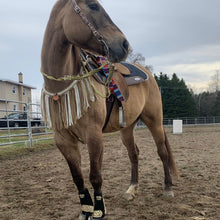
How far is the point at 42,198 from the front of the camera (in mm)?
3473

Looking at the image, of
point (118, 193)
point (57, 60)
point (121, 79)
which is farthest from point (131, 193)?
point (57, 60)

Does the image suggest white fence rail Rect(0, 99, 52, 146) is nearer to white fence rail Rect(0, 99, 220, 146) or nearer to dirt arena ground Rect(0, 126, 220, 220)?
white fence rail Rect(0, 99, 220, 146)

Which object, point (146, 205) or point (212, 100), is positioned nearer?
point (146, 205)

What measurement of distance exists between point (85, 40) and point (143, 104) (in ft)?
5.70

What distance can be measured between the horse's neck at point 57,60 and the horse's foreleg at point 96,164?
0.63 m

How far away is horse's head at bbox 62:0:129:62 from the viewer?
2033 mm

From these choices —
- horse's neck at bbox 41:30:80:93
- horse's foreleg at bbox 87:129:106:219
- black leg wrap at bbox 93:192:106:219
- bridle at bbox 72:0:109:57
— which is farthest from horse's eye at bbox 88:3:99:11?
black leg wrap at bbox 93:192:106:219

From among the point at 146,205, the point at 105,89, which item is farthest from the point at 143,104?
the point at 146,205

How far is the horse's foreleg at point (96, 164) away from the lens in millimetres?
2383

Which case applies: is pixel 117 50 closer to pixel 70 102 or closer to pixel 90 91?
pixel 90 91

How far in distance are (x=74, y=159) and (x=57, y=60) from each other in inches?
43.9

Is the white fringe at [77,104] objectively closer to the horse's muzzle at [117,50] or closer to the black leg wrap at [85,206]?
the horse's muzzle at [117,50]

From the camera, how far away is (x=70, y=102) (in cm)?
240

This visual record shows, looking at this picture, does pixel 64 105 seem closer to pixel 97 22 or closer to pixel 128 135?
pixel 97 22
